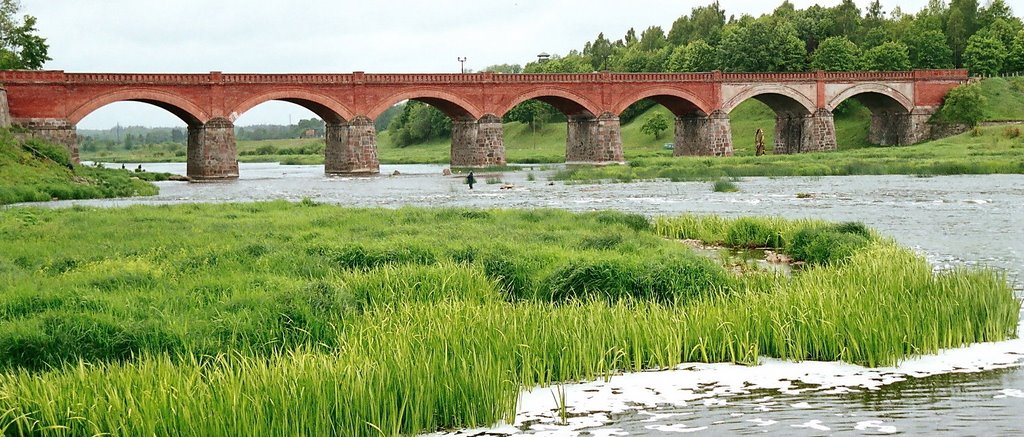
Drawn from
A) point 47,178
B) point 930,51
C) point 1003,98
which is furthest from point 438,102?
point 930,51

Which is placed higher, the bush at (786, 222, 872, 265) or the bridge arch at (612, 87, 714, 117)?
the bridge arch at (612, 87, 714, 117)

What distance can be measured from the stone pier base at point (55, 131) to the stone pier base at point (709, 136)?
4162 centimetres

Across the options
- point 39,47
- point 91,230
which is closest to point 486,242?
point 91,230

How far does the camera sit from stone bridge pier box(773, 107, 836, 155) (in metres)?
76.8

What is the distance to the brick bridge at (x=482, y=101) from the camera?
56.5 m

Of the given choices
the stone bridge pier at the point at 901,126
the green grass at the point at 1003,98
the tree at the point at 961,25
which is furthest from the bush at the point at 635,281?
the tree at the point at 961,25

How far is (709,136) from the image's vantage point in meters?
73.7

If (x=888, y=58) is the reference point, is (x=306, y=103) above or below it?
below

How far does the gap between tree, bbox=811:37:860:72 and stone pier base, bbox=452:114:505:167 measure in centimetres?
3870

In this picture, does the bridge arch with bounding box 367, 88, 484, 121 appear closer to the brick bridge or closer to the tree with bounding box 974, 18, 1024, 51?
the brick bridge

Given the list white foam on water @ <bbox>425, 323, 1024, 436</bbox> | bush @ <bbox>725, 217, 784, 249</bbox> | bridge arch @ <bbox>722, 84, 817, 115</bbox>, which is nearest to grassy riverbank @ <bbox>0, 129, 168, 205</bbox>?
bush @ <bbox>725, 217, 784, 249</bbox>

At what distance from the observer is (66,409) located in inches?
327

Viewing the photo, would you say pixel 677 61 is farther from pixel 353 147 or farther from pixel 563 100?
pixel 353 147

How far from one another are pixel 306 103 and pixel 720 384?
57916mm
